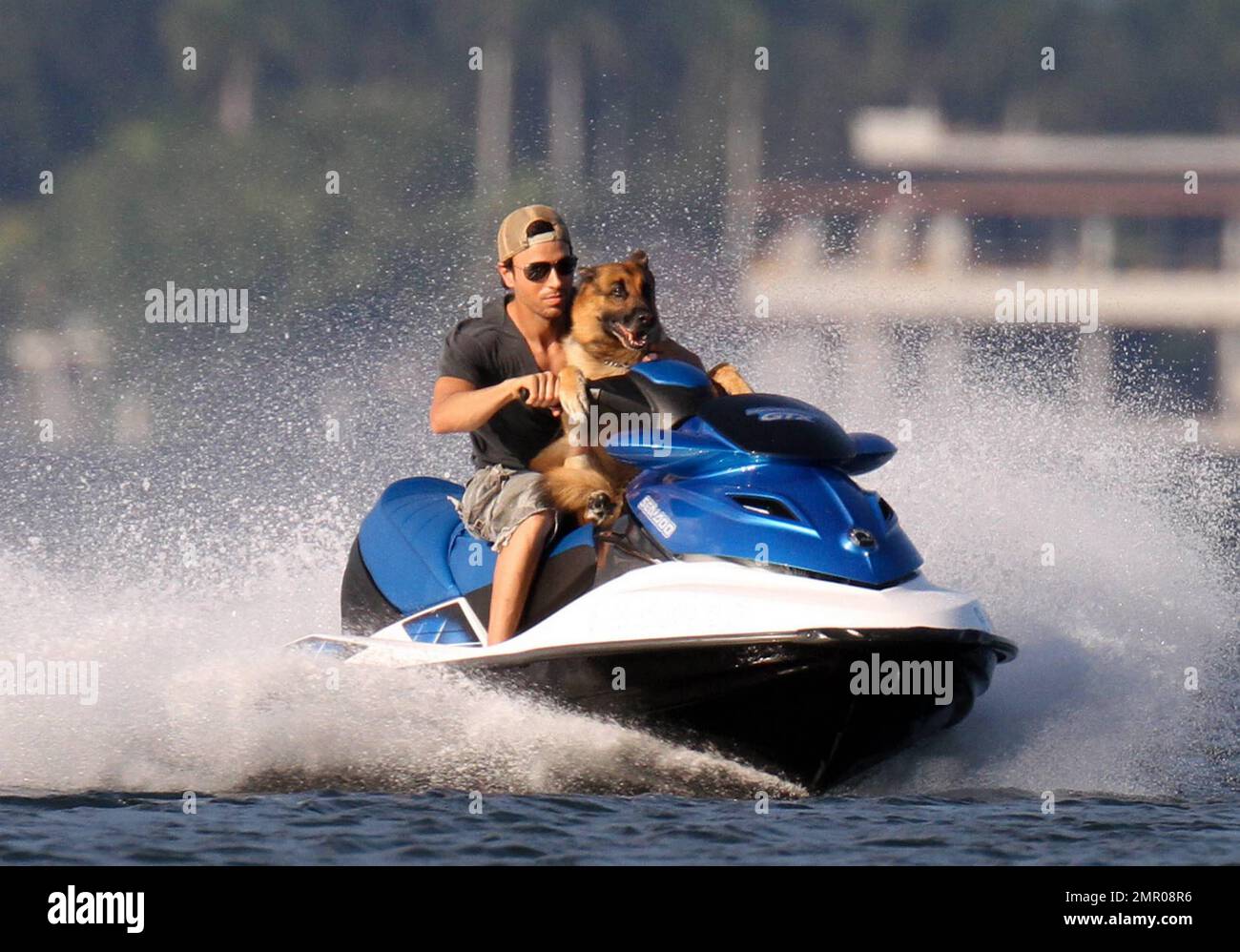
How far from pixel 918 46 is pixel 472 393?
5814 centimetres

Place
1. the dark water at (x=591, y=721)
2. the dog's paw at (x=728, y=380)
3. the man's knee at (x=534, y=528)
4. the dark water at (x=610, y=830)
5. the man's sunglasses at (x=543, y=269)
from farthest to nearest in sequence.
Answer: the dog's paw at (x=728, y=380), the man's sunglasses at (x=543, y=269), the man's knee at (x=534, y=528), the dark water at (x=591, y=721), the dark water at (x=610, y=830)

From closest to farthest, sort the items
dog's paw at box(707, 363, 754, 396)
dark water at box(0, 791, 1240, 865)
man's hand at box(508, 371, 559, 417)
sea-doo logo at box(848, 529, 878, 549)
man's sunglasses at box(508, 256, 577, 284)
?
dark water at box(0, 791, 1240, 865) → sea-doo logo at box(848, 529, 878, 549) → man's hand at box(508, 371, 559, 417) → man's sunglasses at box(508, 256, 577, 284) → dog's paw at box(707, 363, 754, 396)

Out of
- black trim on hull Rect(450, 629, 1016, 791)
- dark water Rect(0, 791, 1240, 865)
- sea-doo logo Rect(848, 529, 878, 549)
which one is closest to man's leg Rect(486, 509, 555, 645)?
black trim on hull Rect(450, 629, 1016, 791)

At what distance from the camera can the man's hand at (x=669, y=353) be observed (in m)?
7.36

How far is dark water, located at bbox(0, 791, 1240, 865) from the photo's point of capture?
645 centimetres

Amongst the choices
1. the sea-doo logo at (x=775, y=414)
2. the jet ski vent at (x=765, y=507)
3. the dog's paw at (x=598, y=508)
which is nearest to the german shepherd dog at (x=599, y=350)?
the dog's paw at (x=598, y=508)

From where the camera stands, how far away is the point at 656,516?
7.05 m

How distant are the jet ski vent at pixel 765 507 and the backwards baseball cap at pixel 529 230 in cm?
107

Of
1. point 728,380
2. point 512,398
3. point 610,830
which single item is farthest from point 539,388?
point 610,830

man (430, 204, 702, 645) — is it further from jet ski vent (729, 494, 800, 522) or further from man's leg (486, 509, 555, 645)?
jet ski vent (729, 494, 800, 522)

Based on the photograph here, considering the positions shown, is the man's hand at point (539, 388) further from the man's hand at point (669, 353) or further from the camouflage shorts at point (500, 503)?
the man's hand at point (669, 353)

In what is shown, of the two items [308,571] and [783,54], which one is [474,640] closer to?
[308,571]

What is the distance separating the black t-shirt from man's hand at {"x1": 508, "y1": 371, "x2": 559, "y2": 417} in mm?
429

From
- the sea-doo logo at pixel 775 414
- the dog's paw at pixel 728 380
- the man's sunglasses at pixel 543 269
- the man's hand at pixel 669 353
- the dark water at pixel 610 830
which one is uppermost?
the man's sunglasses at pixel 543 269
